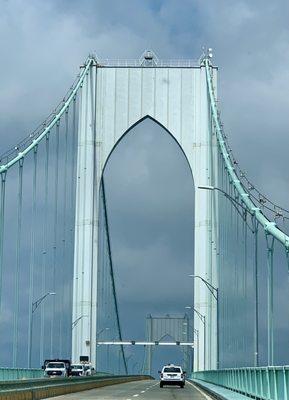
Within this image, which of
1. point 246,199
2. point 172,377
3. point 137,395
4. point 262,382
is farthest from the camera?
point 172,377

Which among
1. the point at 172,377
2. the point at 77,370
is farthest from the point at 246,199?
the point at 77,370

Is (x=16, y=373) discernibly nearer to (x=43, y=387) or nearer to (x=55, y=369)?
(x=43, y=387)

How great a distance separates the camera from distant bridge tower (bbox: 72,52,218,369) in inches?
3494

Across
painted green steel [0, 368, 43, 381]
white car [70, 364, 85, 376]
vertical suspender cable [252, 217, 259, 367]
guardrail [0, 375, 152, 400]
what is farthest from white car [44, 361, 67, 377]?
vertical suspender cable [252, 217, 259, 367]

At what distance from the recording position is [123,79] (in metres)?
96.7

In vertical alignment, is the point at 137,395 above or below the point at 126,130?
below

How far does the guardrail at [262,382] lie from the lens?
79.4 ft

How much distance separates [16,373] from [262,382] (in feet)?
94.3

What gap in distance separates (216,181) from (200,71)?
13121 mm

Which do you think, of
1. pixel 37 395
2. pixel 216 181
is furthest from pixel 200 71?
pixel 37 395

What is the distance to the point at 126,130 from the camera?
313 ft

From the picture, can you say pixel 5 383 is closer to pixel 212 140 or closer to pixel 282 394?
pixel 282 394

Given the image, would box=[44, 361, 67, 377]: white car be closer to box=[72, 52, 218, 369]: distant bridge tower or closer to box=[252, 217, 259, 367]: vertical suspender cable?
box=[72, 52, 218, 369]: distant bridge tower

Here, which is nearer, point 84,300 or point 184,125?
point 84,300
